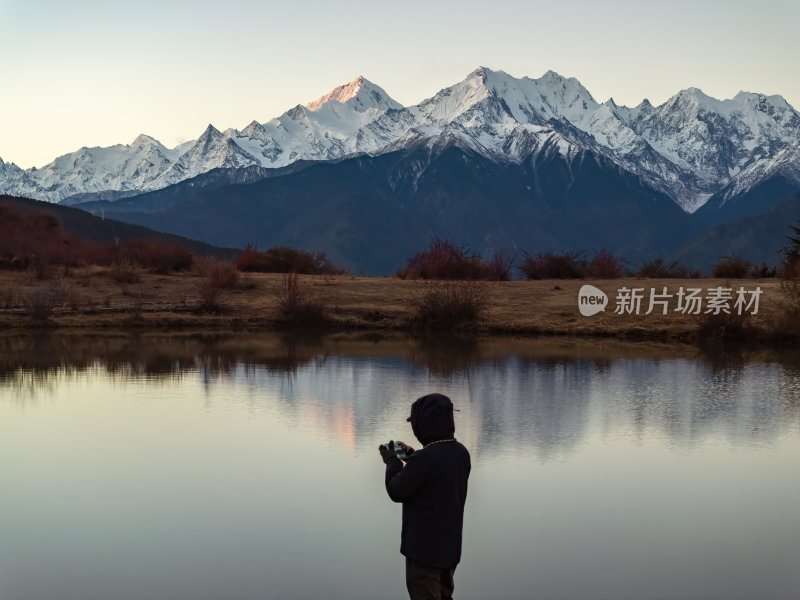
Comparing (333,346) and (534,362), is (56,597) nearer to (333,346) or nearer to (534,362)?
(534,362)

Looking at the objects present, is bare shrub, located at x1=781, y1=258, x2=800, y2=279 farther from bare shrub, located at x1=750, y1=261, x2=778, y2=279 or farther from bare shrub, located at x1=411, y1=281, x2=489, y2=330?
bare shrub, located at x1=411, y1=281, x2=489, y2=330

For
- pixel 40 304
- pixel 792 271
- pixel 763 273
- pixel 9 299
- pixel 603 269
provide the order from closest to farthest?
pixel 40 304 → pixel 9 299 → pixel 792 271 → pixel 763 273 → pixel 603 269

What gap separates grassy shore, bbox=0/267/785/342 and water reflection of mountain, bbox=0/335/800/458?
3.26 meters

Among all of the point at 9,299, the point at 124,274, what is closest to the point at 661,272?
the point at 124,274

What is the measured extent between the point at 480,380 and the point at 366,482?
9.12m

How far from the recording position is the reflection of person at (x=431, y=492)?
6688 mm

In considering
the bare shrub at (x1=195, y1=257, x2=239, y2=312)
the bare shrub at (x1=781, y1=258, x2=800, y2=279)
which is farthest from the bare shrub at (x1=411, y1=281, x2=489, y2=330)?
the bare shrub at (x1=781, y1=258, x2=800, y2=279)

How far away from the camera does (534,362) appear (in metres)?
24.9

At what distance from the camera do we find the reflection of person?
21.9 ft

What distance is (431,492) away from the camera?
22.1 ft

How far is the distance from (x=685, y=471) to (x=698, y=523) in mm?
2432

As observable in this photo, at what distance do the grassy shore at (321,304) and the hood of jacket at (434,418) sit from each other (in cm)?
2584

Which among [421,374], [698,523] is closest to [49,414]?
[421,374]

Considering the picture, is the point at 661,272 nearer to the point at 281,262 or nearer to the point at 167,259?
the point at 281,262
